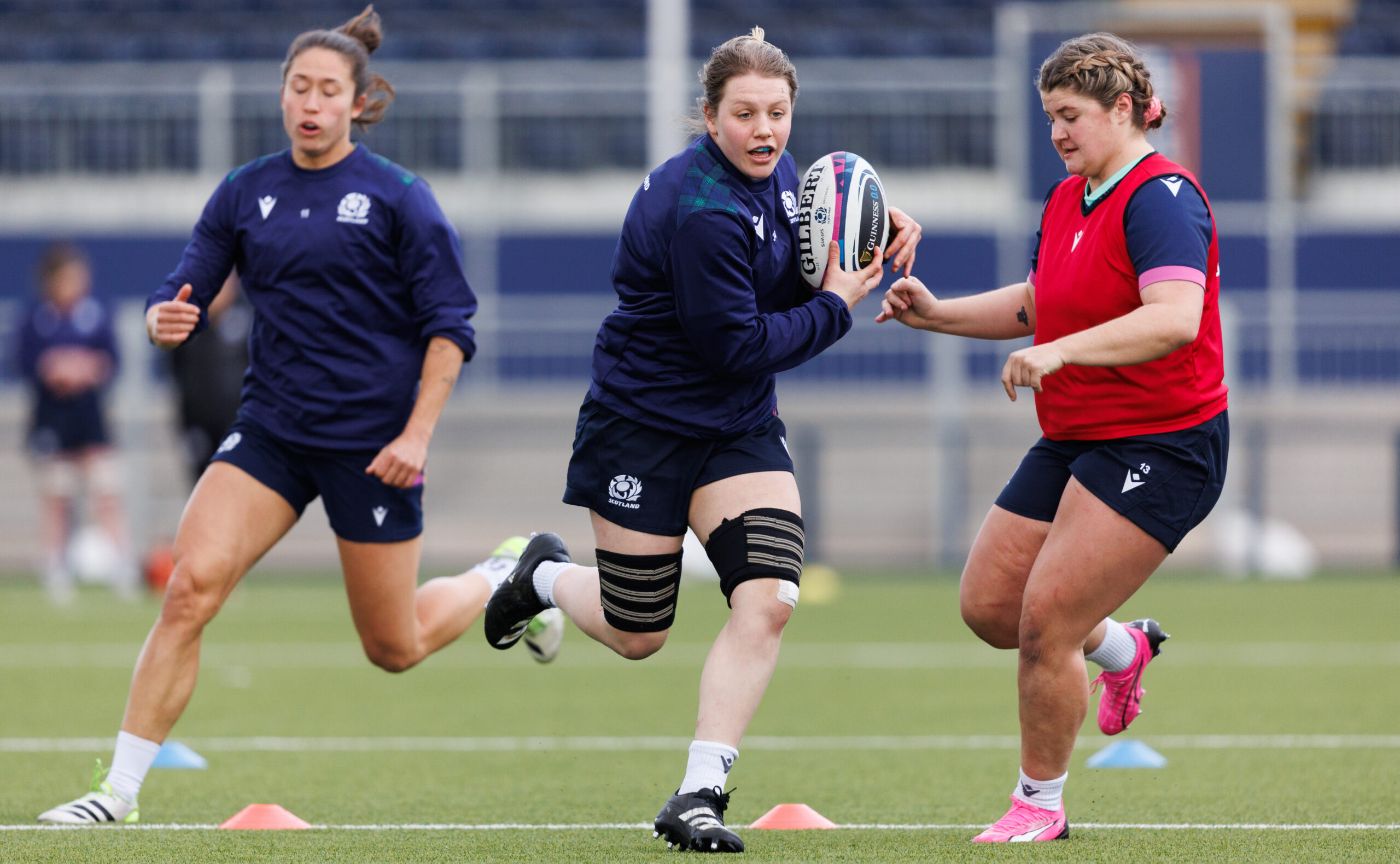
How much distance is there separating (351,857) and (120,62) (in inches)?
736

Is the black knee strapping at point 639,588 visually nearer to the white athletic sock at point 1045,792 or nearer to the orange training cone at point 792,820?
the orange training cone at point 792,820

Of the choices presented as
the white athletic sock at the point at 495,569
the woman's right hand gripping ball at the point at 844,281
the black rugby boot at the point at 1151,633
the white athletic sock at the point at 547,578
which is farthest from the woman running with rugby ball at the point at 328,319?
the black rugby boot at the point at 1151,633

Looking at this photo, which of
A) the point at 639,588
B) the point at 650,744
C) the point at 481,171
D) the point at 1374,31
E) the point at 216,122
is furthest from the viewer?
the point at 1374,31

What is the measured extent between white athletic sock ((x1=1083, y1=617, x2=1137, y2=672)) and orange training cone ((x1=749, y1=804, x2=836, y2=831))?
2.83 feet

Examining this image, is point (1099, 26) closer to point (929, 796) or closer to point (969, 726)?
point (969, 726)

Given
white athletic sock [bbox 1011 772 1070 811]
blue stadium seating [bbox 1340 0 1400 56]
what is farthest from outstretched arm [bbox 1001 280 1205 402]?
blue stadium seating [bbox 1340 0 1400 56]

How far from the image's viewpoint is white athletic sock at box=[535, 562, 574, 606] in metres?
5.26

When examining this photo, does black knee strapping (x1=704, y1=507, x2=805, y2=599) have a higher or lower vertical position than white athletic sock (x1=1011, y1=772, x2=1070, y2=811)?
higher

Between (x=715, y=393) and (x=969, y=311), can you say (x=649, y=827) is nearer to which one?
(x=715, y=393)

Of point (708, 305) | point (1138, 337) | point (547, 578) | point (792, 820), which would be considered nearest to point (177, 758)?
point (547, 578)

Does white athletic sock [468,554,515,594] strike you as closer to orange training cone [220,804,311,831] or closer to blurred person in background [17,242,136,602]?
orange training cone [220,804,311,831]

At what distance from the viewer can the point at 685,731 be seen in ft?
22.1

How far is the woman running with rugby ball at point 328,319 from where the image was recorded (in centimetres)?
493

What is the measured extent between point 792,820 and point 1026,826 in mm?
637
